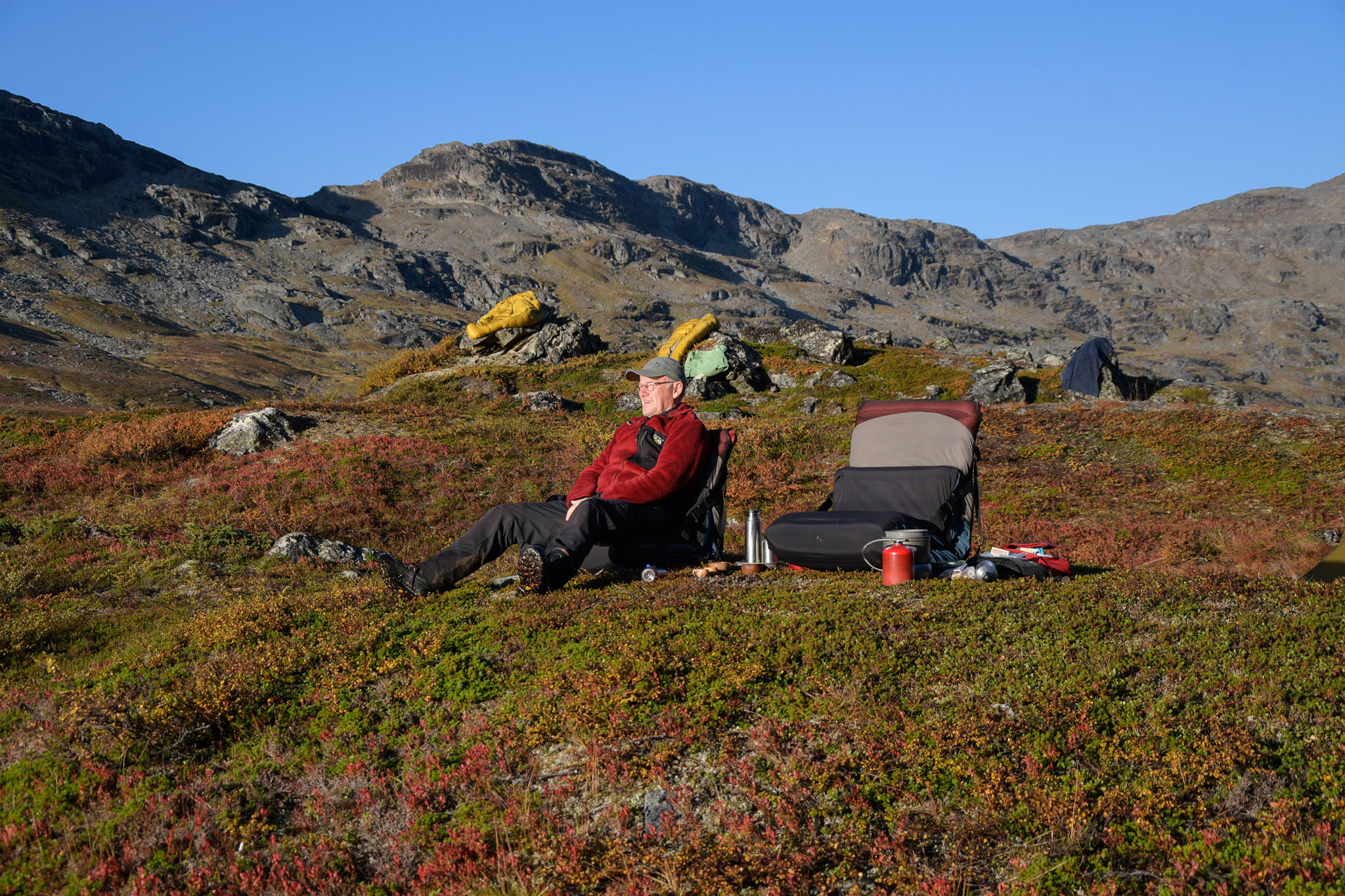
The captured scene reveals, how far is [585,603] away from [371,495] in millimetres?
9800

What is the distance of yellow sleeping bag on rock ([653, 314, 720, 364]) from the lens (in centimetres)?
3222

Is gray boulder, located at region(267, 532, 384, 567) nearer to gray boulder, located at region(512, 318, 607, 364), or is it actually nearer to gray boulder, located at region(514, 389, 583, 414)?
gray boulder, located at region(514, 389, 583, 414)

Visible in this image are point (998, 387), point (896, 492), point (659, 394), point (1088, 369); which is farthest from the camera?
point (1088, 369)

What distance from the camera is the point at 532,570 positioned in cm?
760

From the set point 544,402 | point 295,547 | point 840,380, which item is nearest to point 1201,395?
point 840,380

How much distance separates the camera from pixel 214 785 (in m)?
4.64

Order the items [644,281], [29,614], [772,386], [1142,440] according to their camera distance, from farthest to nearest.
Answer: [644,281] < [772,386] < [1142,440] < [29,614]

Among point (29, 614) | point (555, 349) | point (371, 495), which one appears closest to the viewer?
point (29, 614)

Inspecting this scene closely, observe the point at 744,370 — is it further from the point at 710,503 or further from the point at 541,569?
the point at 541,569

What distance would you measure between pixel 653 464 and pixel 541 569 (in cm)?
209

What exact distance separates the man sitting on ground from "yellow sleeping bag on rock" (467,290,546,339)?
27126mm

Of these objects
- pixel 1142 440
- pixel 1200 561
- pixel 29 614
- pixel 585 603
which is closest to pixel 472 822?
pixel 585 603

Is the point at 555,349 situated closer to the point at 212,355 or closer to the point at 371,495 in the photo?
→ the point at 371,495

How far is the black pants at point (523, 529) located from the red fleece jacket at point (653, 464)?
196 mm
